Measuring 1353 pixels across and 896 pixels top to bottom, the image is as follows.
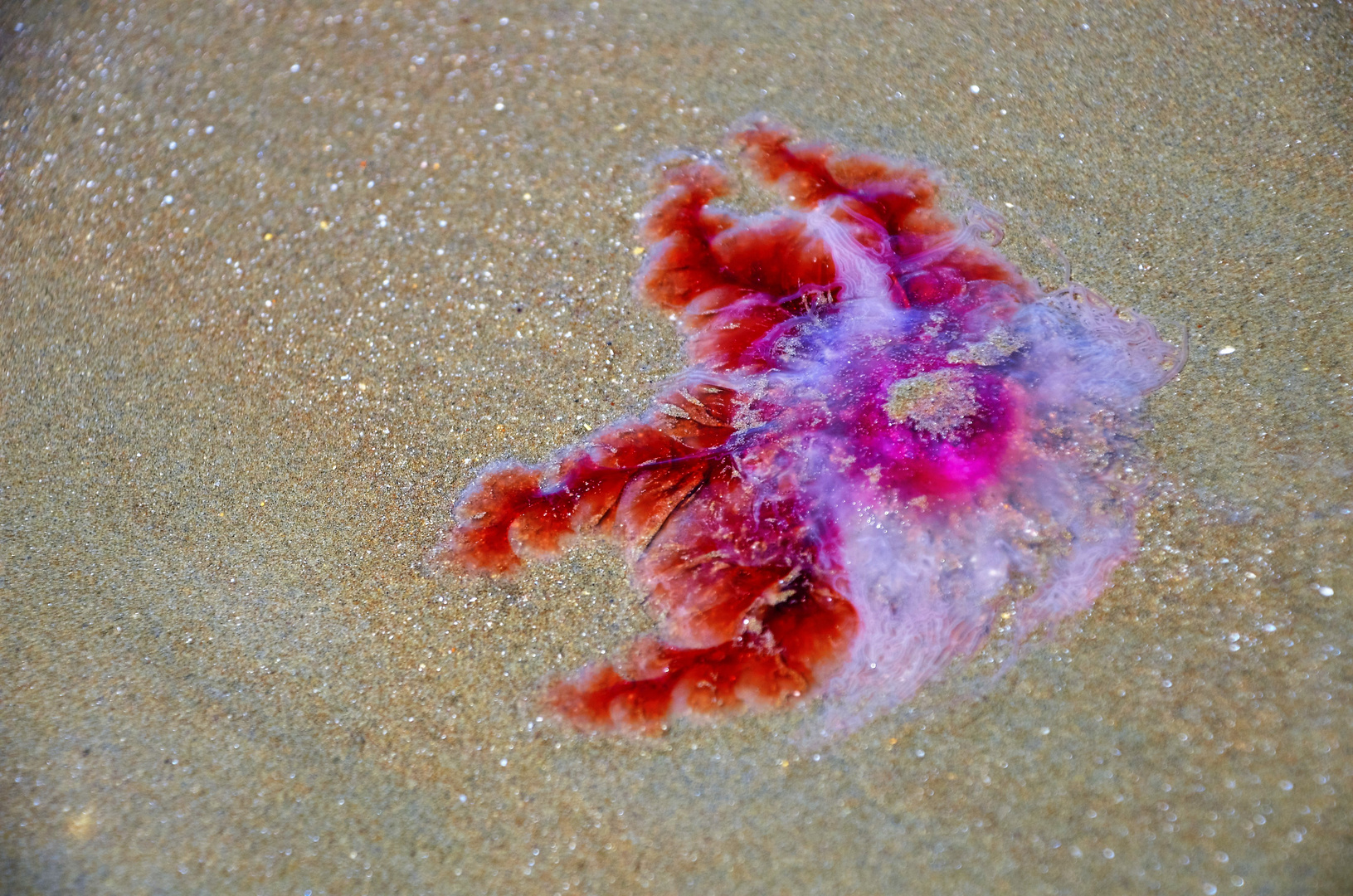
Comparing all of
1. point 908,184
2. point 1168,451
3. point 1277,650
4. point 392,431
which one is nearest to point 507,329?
point 392,431

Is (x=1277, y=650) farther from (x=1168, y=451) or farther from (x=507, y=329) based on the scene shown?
(x=507, y=329)

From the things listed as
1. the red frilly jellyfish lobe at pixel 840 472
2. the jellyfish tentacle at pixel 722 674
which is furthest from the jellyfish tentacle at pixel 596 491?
the jellyfish tentacle at pixel 722 674

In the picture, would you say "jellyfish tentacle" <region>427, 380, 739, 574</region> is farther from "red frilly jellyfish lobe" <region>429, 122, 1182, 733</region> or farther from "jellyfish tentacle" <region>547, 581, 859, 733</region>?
"jellyfish tentacle" <region>547, 581, 859, 733</region>

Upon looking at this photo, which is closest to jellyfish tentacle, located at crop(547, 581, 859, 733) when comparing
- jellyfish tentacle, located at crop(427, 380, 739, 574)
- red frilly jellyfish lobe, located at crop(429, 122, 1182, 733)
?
red frilly jellyfish lobe, located at crop(429, 122, 1182, 733)

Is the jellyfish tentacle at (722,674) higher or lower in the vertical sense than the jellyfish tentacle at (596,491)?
lower

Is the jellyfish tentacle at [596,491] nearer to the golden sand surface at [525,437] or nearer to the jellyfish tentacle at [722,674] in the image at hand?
the golden sand surface at [525,437]

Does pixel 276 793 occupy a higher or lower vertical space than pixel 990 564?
higher
